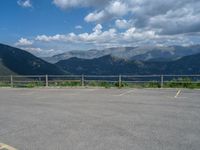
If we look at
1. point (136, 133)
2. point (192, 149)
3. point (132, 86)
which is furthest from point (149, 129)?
point (132, 86)

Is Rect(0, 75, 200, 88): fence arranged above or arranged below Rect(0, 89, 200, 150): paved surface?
above

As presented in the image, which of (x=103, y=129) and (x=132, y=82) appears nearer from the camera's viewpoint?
(x=103, y=129)

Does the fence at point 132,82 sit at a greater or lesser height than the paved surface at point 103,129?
greater

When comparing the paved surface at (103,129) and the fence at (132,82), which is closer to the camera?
the paved surface at (103,129)

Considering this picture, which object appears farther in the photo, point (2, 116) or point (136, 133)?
point (2, 116)

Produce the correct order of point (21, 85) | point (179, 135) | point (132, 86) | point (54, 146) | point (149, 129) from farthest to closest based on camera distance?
point (21, 85), point (132, 86), point (149, 129), point (179, 135), point (54, 146)

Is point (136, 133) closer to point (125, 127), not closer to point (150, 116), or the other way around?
point (125, 127)

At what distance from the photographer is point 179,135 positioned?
25.8 ft

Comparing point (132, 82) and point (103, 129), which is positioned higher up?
point (132, 82)

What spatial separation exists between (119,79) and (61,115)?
15238mm

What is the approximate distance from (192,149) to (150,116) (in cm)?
421

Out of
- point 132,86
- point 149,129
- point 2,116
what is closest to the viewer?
point 149,129

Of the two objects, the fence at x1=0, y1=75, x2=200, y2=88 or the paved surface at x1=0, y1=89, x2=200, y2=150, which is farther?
the fence at x1=0, y1=75, x2=200, y2=88

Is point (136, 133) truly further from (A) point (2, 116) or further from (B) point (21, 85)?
(B) point (21, 85)
